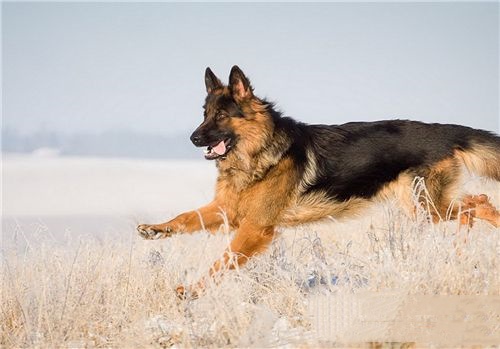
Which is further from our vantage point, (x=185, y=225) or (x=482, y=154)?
(x=482, y=154)

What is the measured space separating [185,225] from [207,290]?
6.23 feet

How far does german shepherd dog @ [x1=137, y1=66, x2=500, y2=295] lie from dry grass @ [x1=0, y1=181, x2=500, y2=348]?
0.58 meters

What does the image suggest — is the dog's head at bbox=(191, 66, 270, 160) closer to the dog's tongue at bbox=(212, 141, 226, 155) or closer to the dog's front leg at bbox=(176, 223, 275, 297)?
the dog's tongue at bbox=(212, 141, 226, 155)

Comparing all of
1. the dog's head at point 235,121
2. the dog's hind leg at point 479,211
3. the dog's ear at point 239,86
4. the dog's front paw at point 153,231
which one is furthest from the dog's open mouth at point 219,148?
the dog's hind leg at point 479,211

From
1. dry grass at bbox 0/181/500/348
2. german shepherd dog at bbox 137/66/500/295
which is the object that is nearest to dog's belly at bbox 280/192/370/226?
german shepherd dog at bbox 137/66/500/295

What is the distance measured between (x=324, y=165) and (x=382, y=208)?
2.88 feet

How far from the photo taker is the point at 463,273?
17.7 feet

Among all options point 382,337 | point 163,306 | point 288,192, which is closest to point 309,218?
point 288,192

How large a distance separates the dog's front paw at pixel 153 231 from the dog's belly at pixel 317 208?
1.34 metres

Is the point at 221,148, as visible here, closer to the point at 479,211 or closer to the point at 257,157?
the point at 257,157

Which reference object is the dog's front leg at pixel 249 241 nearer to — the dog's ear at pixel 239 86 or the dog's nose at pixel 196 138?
the dog's nose at pixel 196 138

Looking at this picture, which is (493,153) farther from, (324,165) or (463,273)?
(463,273)

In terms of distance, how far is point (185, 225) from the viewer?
23.3 ft

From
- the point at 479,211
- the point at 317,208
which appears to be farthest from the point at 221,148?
the point at 479,211
